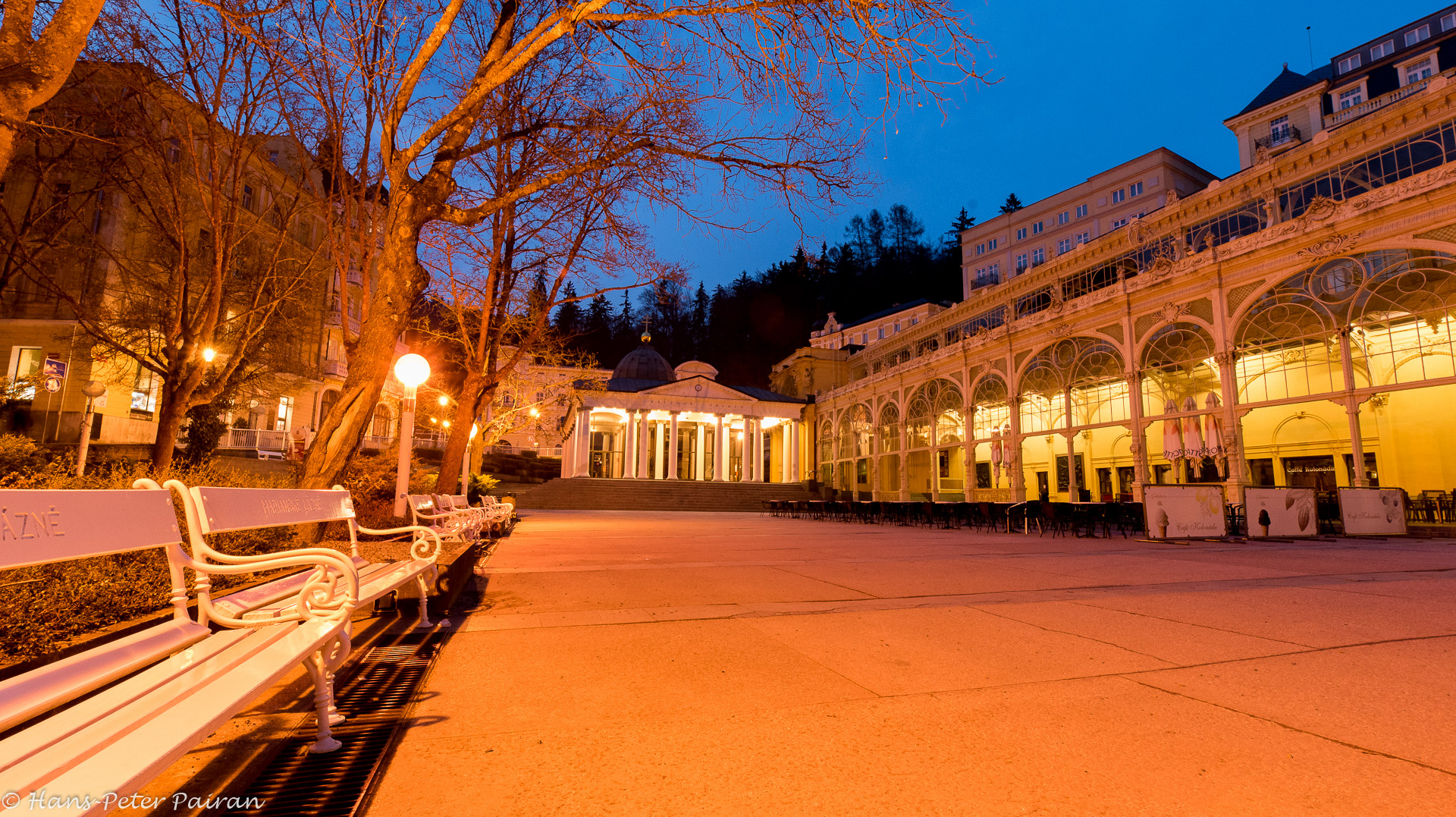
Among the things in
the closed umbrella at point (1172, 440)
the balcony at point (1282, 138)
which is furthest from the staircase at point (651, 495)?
the balcony at point (1282, 138)

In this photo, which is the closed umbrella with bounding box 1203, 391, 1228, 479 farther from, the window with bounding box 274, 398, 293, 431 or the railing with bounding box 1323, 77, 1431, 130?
the window with bounding box 274, 398, 293, 431

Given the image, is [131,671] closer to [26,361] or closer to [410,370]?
[410,370]

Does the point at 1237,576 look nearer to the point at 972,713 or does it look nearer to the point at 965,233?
the point at 972,713

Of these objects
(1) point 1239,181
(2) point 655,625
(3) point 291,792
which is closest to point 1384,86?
(1) point 1239,181

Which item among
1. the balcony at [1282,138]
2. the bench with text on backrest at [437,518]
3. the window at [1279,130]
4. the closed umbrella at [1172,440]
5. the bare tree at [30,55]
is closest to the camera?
the bare tree at [30,55]

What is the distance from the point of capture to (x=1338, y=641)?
4457mm

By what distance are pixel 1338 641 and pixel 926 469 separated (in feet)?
132

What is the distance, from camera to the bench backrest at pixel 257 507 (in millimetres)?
3236

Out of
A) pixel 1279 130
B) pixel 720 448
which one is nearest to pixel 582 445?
pixel 720 448

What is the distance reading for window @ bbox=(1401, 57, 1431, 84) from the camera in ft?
119

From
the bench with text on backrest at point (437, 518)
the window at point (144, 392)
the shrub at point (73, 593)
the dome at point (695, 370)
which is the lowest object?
the shrub at point (73, 593)

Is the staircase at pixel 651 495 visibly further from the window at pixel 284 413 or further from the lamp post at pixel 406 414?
the lamp post at pixel 406 414

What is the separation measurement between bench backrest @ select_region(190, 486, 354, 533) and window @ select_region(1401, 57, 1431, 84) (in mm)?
53241

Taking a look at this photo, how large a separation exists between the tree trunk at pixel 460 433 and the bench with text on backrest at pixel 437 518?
3.58 meters
